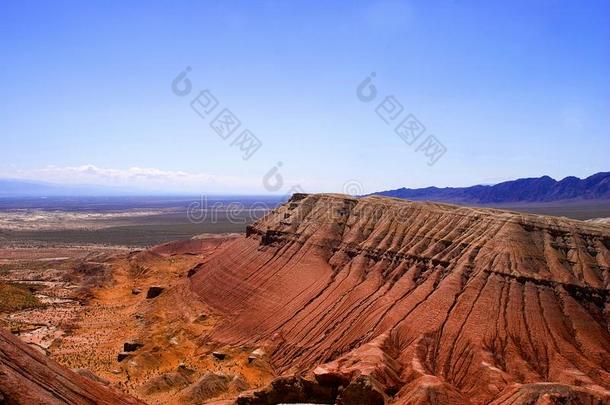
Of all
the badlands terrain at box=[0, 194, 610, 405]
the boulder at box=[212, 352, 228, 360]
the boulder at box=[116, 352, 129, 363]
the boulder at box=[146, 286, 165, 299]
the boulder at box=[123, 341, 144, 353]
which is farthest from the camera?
the boulder at box=[146, 286, 165, 299]

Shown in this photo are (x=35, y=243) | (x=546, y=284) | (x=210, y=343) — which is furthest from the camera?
(x=35, y=243)

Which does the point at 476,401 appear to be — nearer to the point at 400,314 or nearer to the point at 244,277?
the point at 400,314

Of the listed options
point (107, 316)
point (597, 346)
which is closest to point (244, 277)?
point (107, 316)

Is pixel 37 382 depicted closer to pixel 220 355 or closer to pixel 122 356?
pixel 220 355

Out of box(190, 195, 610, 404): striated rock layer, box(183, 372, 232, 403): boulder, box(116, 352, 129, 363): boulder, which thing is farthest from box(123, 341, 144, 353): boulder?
box(183, 372, 232, 403): boulder

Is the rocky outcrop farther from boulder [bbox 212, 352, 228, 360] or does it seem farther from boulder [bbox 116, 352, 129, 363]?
boulder [bbox 116, 352, 129, 363]

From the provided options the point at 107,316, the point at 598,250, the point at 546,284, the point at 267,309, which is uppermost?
the point at 598,250

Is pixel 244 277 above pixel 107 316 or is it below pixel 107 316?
above

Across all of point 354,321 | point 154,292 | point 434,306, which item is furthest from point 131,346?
point 434,306
